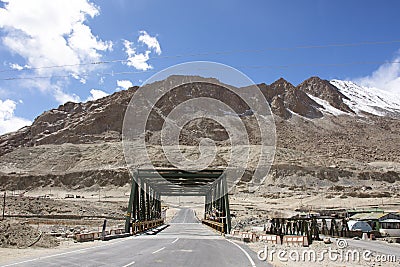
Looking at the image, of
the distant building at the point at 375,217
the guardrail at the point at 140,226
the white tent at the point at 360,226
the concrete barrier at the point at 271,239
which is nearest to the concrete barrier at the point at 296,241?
the concrete barrier at the point at 271,239

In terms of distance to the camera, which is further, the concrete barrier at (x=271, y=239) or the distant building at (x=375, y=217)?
the distant building at (x=375, y=217)

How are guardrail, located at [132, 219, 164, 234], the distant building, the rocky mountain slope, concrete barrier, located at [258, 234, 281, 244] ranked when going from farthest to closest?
the rocky mountain slope, the distant building, guardrail, located at [132, 219, 164, 234], concrete barrier, located at [258, 234, 281, 244]

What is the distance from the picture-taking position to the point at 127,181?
114m

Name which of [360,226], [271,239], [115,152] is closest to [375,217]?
[360,226]

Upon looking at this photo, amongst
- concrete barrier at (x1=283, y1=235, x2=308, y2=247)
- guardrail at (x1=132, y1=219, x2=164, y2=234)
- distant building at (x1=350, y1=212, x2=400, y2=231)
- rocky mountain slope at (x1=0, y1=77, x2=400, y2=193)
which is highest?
rocky mountain slope at (x1=0, y1=77, x2=400, y2=193)

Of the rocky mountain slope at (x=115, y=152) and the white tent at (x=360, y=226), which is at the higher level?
the rocky mountain slope at (x=115, y=152)

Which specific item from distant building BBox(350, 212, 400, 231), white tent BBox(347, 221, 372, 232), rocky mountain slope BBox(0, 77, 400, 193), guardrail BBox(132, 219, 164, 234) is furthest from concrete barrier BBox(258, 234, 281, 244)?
rocky mountain slope BBox(0, 77, 400, 193)

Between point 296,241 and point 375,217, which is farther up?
point 375,217

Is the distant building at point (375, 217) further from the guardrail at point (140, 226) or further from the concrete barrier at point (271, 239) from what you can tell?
the concrete barrier at point (271, 239)

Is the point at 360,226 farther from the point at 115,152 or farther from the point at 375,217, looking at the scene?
the point at 115,152

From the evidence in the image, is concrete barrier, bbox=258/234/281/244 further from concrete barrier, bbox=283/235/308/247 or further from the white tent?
the white tent

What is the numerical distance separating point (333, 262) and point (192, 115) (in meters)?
176

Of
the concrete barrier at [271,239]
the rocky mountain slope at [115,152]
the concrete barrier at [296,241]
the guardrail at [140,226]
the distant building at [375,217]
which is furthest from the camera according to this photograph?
the rocky mountain slope at [115,152]

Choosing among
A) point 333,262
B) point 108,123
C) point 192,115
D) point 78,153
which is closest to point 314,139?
point 192,115
